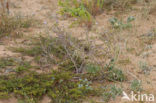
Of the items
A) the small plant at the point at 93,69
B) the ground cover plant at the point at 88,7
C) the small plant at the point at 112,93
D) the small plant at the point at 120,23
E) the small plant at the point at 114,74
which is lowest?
the small plant at the point at 112,93

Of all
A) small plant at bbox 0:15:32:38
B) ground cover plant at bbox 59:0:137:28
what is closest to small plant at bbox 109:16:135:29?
ground cover plant at bbox 59:0:137:28

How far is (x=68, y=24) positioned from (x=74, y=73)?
1567mm

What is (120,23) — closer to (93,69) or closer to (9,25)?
(93,69)

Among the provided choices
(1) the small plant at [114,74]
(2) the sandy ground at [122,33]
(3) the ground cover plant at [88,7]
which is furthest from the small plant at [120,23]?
(1) the small plant at [114,74]

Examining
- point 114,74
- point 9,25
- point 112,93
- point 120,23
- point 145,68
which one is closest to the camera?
point 112,93

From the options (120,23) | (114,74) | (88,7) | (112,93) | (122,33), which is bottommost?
(112,93)

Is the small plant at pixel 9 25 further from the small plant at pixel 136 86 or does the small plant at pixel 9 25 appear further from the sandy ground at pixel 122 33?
the small plant at pixel 136 86

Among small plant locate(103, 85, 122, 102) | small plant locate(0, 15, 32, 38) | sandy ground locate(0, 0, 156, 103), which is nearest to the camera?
small plant locate(103, 85, 122, 102)

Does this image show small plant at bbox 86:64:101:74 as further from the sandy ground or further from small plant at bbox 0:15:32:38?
small plant at bbox 0:15:32:38

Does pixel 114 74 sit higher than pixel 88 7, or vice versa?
pixel 88 7

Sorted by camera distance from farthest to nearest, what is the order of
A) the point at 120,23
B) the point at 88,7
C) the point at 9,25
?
the point at 88,7
the point at 120,23
the point at 9,25

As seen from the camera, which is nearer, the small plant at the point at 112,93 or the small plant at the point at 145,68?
the small plant at the point at 112,93

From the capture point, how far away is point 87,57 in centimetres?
309

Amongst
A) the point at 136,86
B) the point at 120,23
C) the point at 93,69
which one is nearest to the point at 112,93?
the point at 136,86
